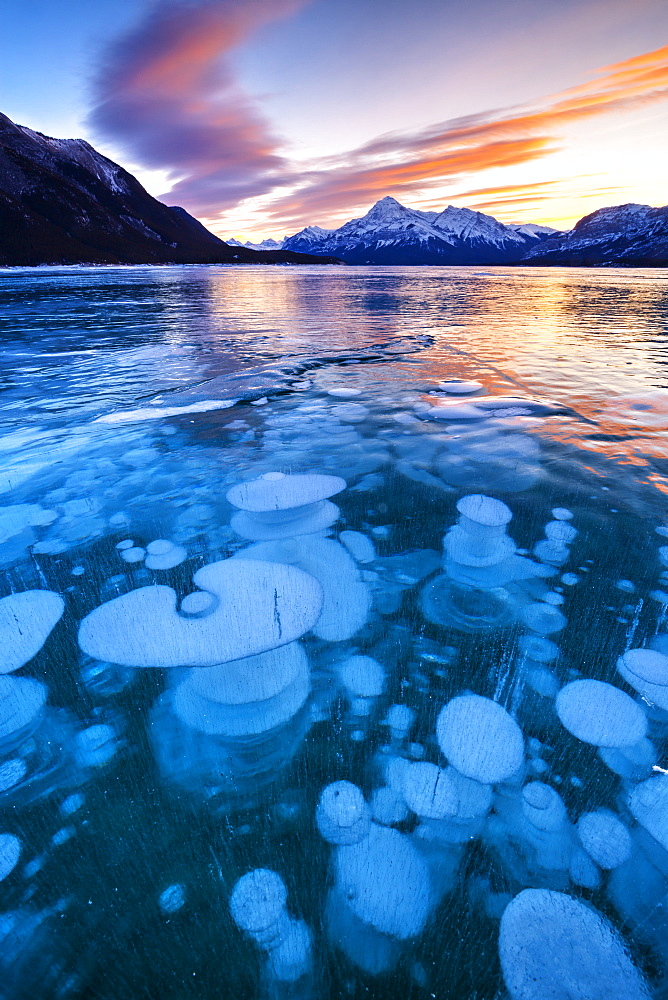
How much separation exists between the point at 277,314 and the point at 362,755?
1700 cm

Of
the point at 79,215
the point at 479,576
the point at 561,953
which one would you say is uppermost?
the point at 79,215

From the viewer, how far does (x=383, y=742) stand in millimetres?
1690

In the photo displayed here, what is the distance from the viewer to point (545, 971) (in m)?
1.15

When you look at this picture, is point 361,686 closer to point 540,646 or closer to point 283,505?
point 540,646

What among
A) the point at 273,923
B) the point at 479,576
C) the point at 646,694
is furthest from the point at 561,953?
the point at 479,576

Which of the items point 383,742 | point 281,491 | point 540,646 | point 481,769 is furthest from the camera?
point 281,491

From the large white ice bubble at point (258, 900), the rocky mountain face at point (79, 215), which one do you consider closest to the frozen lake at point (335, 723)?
the large white ice bubble at point (258, 900)

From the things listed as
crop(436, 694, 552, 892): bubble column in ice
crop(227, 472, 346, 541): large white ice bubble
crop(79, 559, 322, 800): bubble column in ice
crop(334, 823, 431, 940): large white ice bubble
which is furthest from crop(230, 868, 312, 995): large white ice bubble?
crop(227, 472, 346, 541): large white ice bubble

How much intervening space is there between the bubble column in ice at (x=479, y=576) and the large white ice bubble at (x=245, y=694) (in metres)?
0.79

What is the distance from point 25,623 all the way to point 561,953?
2487 mm

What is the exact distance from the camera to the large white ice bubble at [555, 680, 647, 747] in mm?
1692

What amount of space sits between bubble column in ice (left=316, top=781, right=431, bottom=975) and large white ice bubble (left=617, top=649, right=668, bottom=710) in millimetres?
1220

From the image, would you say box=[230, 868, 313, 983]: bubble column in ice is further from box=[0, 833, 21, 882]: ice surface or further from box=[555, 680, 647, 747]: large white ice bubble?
box=[555, 680, 647, 747]: large white ice bubble

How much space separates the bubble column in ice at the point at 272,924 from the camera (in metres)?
1.15
